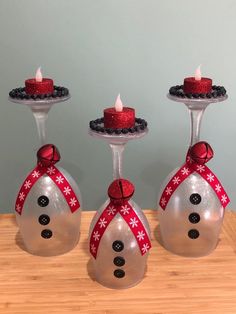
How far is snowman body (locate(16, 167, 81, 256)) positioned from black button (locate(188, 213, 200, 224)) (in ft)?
0.66

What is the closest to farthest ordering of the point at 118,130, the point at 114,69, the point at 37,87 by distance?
the point at 118,130 → the point at 37,87 → the point at 114,69

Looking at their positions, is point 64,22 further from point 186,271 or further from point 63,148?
point 186,271

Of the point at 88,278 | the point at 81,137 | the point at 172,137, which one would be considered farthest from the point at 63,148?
the point at 88,278

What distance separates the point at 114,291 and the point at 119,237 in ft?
0.29

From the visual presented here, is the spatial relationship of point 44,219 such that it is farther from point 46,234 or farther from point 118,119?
point 118,119

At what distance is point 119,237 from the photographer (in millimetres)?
706

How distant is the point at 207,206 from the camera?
0.78m

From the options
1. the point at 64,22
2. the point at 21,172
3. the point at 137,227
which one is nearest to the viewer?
the point at 137,227

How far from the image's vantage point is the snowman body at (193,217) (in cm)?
78

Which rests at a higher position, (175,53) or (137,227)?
(175,53)

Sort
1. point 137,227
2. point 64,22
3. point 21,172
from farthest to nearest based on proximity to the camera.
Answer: point 21,172
point 64,22
point 137,227

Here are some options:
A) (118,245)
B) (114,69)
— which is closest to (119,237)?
(118,245)

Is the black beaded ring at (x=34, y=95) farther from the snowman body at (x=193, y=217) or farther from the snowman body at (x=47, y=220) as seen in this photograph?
the snowman body at (x=193, y=217)

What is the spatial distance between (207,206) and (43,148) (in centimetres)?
30
